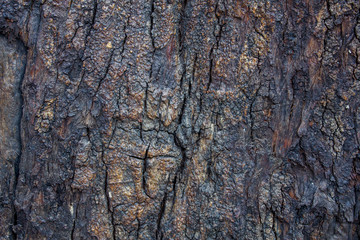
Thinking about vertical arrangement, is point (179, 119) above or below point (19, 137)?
above

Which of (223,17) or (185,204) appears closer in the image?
(223,17)

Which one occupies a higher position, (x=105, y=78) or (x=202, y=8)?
(x=202, y=8)

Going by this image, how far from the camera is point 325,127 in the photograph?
1.51 m

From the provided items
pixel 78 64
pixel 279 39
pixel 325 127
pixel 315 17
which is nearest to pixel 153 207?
pixel 78 64

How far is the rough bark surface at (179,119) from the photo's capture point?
4.81 ft

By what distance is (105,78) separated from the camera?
4.89 ft

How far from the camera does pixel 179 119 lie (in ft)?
5.12

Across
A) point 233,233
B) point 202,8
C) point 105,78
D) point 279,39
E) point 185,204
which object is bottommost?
point 233,233

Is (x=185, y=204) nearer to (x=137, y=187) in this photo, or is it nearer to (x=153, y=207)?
(x=153, y=207)

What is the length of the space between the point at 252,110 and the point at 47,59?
111 cm

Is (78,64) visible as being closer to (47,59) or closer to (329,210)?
(47,59)

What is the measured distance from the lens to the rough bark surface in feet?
4.81

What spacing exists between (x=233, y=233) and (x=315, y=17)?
121 centimetres

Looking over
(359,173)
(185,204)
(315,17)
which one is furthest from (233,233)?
(315,17)
